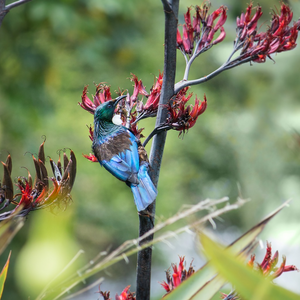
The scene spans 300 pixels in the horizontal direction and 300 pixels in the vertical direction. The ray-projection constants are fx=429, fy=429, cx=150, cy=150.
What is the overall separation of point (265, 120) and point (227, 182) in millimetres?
778

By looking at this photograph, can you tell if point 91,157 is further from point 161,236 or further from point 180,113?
point 161,236

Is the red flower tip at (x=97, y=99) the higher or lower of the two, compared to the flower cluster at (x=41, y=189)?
higher

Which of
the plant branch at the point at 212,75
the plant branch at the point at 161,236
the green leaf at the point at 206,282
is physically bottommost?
the green leaf at the point at 206,282

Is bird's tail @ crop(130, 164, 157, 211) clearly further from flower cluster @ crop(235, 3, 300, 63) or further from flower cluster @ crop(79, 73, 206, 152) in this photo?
flower cluster @ crop(235, 3, 300, 63)

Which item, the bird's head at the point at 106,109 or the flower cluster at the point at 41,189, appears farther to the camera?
the bird's head at the point at 106,109

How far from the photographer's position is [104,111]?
1097mm

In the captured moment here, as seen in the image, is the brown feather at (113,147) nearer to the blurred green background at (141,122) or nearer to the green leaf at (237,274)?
the green leaf at (237,274)

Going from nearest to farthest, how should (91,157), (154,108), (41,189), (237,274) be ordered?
1. (237,274)
2. (41,189)
3. (154,108)
4. (91,157)

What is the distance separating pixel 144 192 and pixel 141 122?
3.89 m

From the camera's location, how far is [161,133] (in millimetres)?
852

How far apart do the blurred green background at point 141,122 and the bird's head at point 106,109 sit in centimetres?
191

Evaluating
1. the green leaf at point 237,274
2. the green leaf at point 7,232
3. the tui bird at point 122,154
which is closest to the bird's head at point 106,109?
the tui bird at point 122,154

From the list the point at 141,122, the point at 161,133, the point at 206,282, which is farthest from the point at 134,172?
the point at 141,122

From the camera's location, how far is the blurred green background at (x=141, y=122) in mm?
3611
